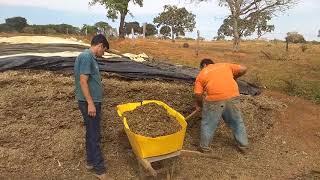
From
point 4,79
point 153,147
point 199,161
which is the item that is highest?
point 4,79

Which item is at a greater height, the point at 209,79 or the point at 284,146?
the point at 209,79

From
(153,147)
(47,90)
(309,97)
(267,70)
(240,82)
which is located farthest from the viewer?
(267,70)

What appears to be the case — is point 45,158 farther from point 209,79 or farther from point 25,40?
point 25,40

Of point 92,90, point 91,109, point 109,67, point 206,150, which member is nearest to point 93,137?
point 91,109

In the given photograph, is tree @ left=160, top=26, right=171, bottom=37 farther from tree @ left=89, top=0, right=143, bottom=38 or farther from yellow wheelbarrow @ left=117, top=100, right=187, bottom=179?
yellow wheelbarrow @ left=117, top=100, right=187, bottom=179

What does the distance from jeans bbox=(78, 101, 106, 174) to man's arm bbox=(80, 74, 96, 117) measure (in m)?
0.18

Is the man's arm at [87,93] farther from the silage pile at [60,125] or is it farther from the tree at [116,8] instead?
the tree at [116,8]

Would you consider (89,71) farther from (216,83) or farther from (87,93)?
(216,83)

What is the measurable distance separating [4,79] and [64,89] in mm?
939

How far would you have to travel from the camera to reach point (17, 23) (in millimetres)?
49125

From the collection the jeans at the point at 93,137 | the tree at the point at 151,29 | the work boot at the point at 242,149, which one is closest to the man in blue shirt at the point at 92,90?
the jeans at the point at 93,137

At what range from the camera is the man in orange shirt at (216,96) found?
647cm

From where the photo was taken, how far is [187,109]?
297 inches

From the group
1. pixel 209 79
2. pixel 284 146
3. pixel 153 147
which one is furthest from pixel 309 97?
pixel 153 147
